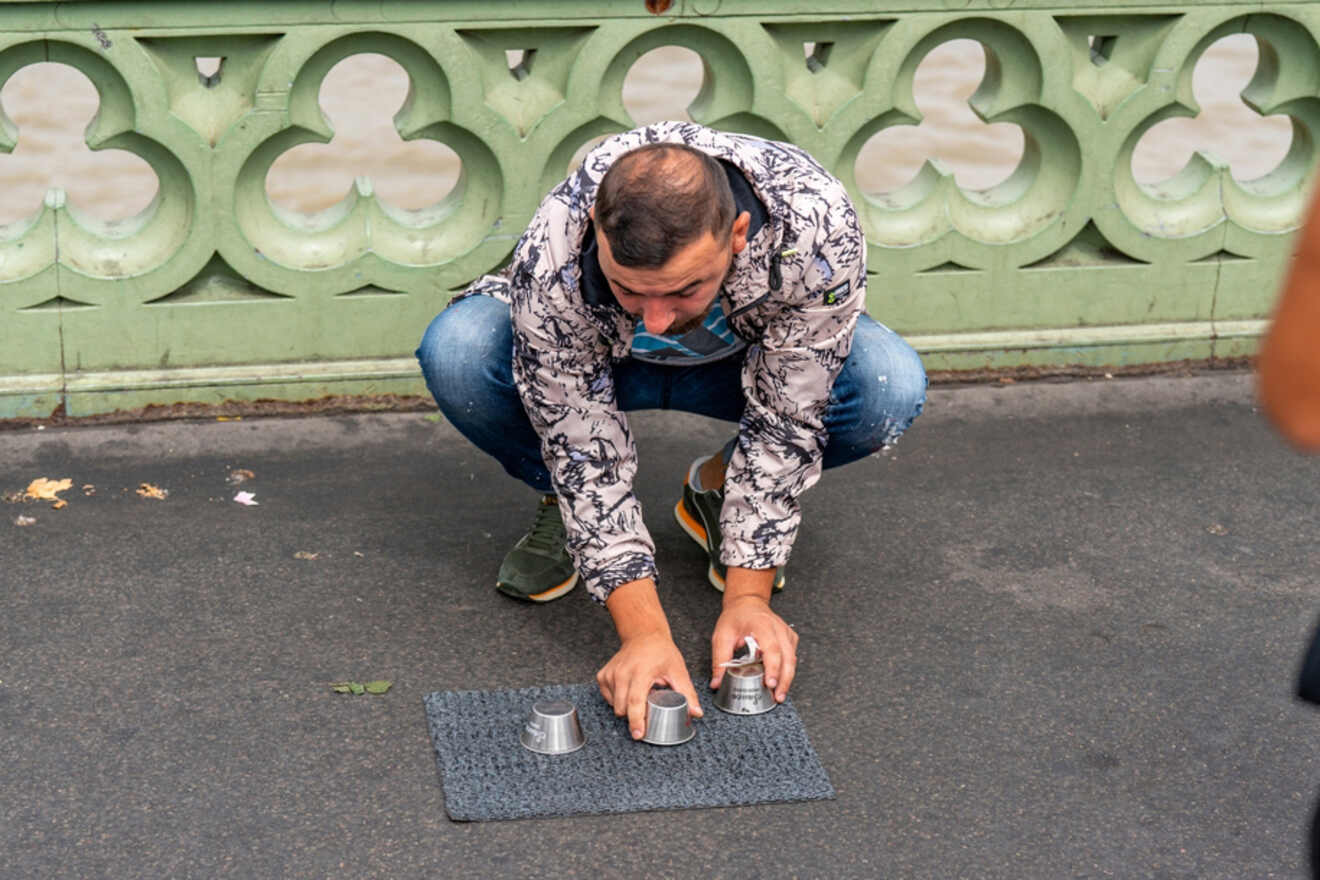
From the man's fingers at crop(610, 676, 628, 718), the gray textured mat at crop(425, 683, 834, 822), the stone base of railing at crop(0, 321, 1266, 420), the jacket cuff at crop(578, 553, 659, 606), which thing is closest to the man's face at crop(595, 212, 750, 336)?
the jacket cuff at crop(578, 553, 659, 606)

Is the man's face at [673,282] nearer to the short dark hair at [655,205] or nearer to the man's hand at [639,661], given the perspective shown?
the short dark hair at [655,205]

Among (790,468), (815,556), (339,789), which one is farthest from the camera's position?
(815,556)

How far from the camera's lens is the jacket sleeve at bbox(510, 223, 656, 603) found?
2.68 metres

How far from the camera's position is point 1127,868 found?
240cm

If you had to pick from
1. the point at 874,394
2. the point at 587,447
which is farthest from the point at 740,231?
the point at 874,394

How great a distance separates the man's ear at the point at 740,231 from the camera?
8.16ft

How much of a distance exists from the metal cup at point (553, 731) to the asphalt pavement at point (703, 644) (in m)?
0.17

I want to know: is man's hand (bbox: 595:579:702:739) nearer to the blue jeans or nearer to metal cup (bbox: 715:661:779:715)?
metal cup (bbox: 715:661:779:715)

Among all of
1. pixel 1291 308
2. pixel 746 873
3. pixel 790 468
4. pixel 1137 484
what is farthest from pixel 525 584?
pixel 1291 308

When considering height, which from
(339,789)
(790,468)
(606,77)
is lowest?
(339,789)

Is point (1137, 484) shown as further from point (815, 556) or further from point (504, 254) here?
point (504, 254)

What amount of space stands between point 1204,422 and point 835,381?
5.01 feet

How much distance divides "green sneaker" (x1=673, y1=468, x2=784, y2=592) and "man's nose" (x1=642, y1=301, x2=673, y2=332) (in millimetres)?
905

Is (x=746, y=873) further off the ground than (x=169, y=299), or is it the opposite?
(x=169, y=299)
